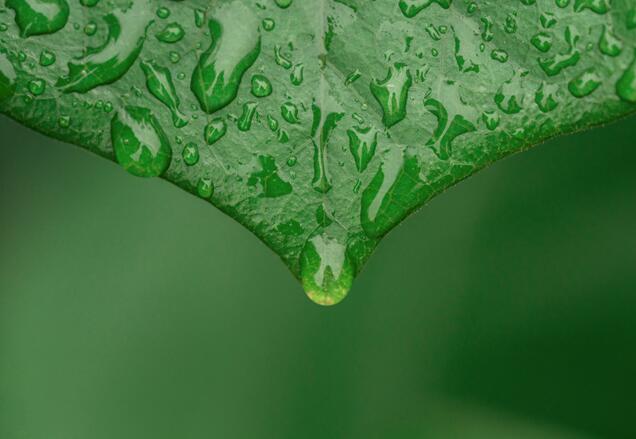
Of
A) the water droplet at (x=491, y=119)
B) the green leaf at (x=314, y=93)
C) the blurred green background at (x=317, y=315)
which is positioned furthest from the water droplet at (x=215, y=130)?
the blurred green background at (x=317, y=315)

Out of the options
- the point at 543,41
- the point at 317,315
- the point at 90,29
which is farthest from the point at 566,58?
the point at 317,315

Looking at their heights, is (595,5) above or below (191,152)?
above

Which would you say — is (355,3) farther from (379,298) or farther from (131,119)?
(379,298)

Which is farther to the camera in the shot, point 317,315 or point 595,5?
point 317,315

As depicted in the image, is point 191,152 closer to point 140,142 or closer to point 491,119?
point 140,142

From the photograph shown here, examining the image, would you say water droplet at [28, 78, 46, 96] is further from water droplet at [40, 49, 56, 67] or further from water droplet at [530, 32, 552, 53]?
water droplet at [530, 32, 552, 53]

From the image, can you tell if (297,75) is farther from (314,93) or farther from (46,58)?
(46,58)

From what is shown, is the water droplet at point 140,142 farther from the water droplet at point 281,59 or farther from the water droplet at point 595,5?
the water droplet at point 595,5

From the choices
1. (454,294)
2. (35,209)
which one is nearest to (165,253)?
(35,209)
